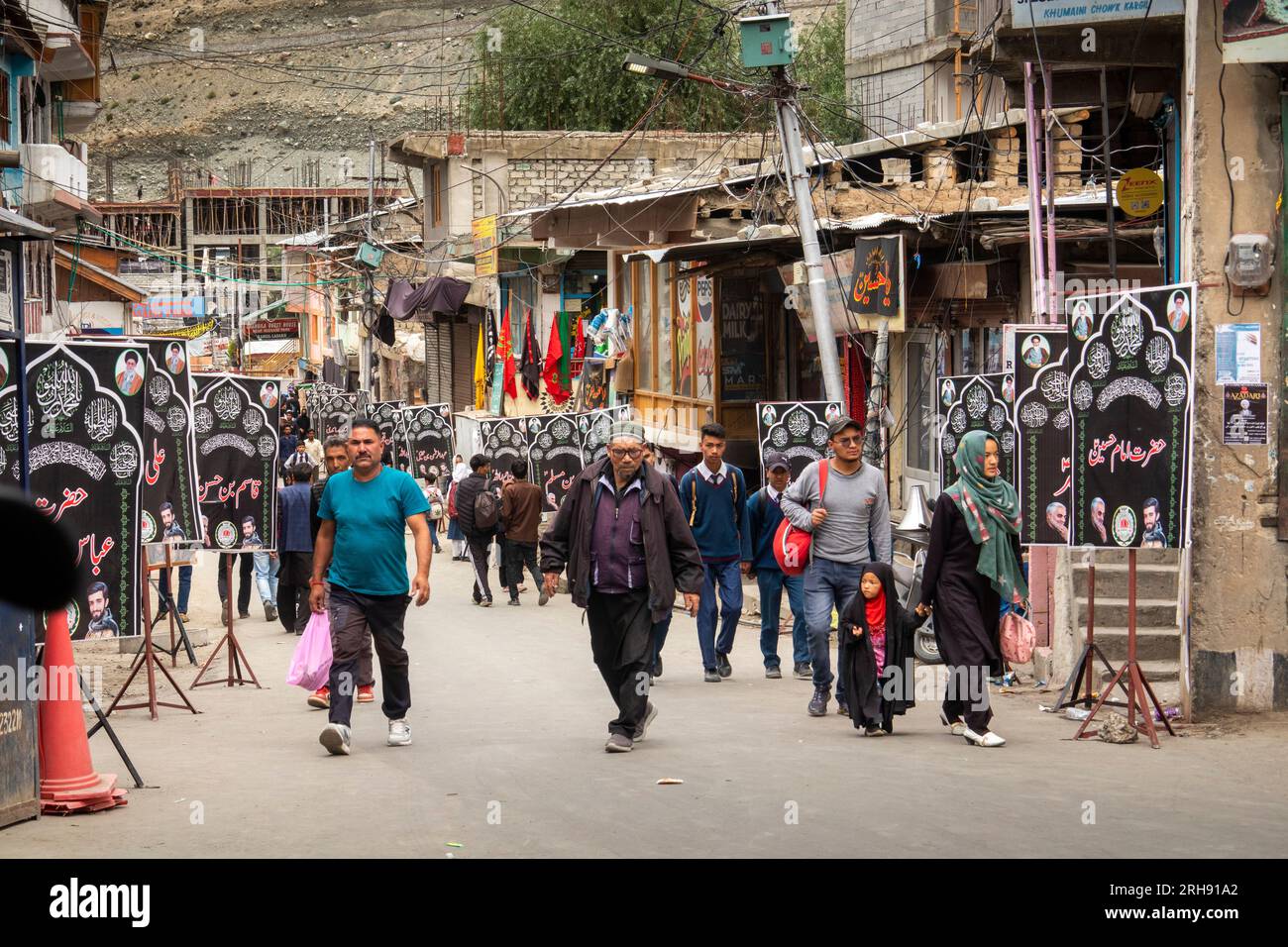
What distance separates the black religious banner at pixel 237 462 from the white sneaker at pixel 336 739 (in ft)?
15.3

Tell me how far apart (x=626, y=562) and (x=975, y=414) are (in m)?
5.53

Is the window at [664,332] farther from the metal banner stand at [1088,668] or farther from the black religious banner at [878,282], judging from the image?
the metal banner stand at [1088,668]

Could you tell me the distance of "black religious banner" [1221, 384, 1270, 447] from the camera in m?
9.25

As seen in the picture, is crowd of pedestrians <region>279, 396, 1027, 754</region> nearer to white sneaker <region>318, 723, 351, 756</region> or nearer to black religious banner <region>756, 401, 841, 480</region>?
white sneaker <region>318, 723, 351, 756</region>

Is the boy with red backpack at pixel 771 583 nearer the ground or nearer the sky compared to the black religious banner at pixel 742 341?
nearer the ground

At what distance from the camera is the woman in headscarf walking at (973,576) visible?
8945 millimetres

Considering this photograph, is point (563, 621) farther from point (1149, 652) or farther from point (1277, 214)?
point (1277, 214)

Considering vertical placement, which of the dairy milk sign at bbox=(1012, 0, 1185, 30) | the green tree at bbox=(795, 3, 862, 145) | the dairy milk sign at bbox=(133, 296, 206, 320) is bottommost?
the dairy milk sign at bbox=(1012, 0, 1185, 30)

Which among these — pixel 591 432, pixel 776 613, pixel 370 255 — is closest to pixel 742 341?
pixel 591 432

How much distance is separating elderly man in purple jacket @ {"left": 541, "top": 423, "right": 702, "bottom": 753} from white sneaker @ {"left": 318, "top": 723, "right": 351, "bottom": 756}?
1.49 m

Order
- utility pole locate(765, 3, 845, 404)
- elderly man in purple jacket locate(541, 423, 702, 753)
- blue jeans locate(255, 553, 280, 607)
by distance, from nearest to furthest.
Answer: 1. elderly man in purple jacket locate(541, 423, 702, 753)
2. utility pole locate(765, 3, 845, 404)
3. blue jeans locate(255, 553, 280, 607)

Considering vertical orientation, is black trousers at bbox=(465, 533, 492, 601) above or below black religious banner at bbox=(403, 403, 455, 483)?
below

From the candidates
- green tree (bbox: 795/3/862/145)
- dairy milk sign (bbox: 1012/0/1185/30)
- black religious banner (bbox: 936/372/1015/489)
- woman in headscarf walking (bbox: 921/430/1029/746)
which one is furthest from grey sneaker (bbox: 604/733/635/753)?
green tree (bbox: 795/3/862/145)

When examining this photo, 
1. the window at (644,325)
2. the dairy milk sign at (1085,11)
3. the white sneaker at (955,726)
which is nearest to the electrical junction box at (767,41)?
the dairy milk sign at (1085,11)
